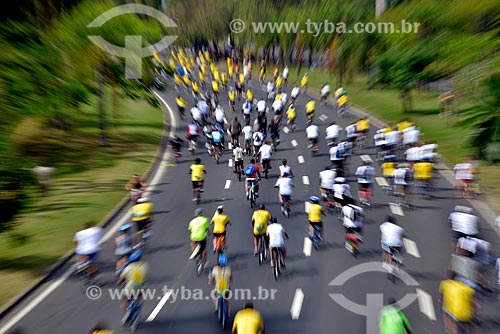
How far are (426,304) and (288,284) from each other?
3.49 meters

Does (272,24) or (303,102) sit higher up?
(272,24)

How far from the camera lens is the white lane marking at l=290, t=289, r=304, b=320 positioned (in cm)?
1238

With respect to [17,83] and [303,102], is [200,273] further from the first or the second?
[303,102]

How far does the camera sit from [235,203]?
20516mm

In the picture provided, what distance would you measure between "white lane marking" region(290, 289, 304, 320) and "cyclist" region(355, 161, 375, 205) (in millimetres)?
6718

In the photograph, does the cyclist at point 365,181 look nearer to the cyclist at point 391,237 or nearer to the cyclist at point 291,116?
the cyclist at point 391,237

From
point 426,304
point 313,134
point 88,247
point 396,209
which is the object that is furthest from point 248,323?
point 313,134

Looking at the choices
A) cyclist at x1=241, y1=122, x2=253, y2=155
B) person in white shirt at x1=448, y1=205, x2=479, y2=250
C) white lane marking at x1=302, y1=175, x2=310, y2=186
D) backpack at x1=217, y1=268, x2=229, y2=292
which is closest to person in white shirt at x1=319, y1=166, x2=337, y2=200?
white lane marking at x1=302, y1=175, x2=310, y2=186

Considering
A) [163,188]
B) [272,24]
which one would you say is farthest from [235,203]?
[272,24]

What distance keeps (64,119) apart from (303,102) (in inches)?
689

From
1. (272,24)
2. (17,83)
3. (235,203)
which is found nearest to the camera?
(17,83)

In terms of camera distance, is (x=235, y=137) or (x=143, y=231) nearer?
(x=143, y=231)

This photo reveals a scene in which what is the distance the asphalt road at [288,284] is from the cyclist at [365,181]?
2.02ft

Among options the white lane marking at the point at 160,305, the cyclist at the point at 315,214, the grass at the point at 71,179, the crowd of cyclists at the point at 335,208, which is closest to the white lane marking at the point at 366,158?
the crowd of cyclists at the point at 335,208
